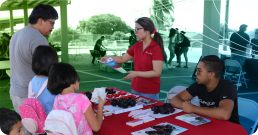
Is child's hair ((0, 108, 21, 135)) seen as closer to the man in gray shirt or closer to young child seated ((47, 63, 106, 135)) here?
young child seated ((47, 63, 106, 135))

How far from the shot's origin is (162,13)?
698 cm

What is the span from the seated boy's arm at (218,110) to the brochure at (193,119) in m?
0.07

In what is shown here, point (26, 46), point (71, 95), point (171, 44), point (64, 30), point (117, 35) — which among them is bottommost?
point (71, 95)

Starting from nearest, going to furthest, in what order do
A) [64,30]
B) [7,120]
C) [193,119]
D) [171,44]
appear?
[7,120] → [193,119] → [171,44] → [64,30]

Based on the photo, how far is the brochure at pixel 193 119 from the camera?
1.56 m

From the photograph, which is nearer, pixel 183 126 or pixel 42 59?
pixel 183 126

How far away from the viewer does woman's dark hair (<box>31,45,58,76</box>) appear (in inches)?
66.6

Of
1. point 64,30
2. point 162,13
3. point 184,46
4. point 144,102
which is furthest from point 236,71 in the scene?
point 64,30

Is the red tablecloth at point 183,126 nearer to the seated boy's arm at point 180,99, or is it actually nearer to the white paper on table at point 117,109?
the white paper on table at point 117,109

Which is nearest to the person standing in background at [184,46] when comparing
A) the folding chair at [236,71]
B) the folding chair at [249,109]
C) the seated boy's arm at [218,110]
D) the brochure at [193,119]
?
the folding chair at [236,71]

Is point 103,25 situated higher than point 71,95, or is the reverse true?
point 103,25

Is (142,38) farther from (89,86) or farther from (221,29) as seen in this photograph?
(89,86)

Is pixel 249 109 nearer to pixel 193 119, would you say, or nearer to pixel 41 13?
pixel 193 119

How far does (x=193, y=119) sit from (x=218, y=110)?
0.24 meters
